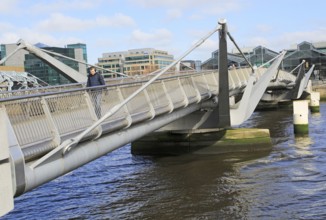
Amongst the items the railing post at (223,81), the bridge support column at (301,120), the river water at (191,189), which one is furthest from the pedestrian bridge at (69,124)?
the bridge support column at (301,120)

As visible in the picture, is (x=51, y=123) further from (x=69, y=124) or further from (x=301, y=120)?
(x=301, y=120)

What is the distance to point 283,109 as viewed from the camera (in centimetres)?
5247

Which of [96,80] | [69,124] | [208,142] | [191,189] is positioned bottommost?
[191,189]

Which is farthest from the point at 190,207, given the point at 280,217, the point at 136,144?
the point at 136,144

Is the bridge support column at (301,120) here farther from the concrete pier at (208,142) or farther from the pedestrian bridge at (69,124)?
the pedestrian bridge at (69,124)

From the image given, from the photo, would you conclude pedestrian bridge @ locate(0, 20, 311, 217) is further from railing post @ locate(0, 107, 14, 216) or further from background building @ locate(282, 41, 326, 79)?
Answer: background building @ locate(282, 41, 326, 79)

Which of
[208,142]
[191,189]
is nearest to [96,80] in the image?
[191,189]

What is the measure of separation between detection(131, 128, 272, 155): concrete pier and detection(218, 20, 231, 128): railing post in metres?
1.57

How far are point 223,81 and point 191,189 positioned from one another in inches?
207

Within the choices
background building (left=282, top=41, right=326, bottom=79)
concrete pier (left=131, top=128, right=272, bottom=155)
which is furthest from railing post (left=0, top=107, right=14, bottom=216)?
background building (left=282, top=41, right=326, bottom=79)

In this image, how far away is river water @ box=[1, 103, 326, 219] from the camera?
1242cm

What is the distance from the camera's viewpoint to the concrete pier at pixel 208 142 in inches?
872

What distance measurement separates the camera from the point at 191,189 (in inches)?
600

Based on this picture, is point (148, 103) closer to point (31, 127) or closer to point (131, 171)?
point (31, 127)
